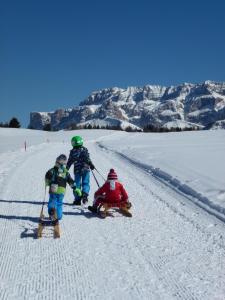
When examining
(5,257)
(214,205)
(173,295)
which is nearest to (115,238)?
(5,257)

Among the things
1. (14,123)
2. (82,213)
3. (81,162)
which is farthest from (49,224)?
(14,123)

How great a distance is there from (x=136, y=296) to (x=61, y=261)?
1.65 m

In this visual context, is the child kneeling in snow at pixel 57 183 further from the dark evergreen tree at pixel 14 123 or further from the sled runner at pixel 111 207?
the dark evergreen tree at pixel 14 123

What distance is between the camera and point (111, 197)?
9648 mm

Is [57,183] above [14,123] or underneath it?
underneath

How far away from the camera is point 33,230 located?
27.2 ft

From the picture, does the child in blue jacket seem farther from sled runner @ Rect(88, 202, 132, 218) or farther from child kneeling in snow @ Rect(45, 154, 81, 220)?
child kneeling in snow @ Rect(45, 154, 81, 220)

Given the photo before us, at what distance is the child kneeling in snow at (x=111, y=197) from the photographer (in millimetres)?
9586

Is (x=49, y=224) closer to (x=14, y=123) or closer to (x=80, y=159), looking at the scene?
(x=80, y=159)

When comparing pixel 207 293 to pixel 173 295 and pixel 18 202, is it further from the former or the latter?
pixel 18 202

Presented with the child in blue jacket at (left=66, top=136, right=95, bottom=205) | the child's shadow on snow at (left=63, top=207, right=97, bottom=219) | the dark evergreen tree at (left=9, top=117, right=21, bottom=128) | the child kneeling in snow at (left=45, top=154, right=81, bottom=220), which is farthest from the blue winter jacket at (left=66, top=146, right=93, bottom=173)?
the dark evergreen tree at (left=9, top=117, right=21, bottom=128)

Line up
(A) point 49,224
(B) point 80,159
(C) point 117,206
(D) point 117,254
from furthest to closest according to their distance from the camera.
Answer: (B) point 80,159 < (C) point 117,206 < (A) point 49,224 < (D) point 117,254

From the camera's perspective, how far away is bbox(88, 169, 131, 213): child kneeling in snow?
959 cm

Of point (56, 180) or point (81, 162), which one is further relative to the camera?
point (81, 162)
